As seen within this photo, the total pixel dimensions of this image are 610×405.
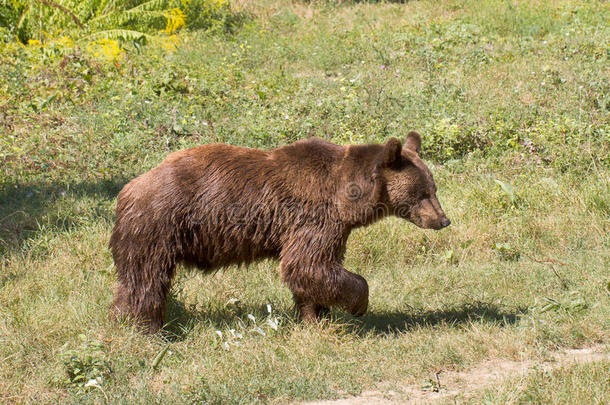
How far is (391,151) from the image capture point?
5965 millimetres

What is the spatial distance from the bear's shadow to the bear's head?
961 mm

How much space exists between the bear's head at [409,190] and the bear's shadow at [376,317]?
96 cm

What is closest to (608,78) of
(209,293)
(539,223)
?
(539,223)

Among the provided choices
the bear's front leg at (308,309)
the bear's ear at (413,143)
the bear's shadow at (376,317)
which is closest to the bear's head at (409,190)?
the bear's ear at (413,143)

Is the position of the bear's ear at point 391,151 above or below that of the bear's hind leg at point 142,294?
above

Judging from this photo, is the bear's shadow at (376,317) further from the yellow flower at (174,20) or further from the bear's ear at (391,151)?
the yellow flower at (174,20)

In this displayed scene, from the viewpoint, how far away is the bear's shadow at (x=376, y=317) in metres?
6.33

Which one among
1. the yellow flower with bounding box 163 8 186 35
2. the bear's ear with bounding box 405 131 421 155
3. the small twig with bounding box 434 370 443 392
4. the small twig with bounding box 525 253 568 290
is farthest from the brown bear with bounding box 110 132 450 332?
the yellow flower with bounding box 163 8 186 35

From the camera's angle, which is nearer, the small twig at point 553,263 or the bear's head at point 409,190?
the bear's head at point 409,190

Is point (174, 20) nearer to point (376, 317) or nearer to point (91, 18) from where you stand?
point (91, 18)

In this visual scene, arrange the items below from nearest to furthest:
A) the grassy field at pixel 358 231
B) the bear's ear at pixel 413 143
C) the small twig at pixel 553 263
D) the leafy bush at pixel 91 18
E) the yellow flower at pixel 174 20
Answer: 1. the grassy field at pixel 358 231
2. the bear's ear at pixel 413 143
3. the small twig at pixel 553 263
4. the leafy bush at pixel 91 18
5. the yellow flower at pixel 174 20

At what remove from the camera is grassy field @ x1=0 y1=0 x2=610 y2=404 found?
18.1ft

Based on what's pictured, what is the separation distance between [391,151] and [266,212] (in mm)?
1147

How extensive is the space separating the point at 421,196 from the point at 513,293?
173 centimetres
